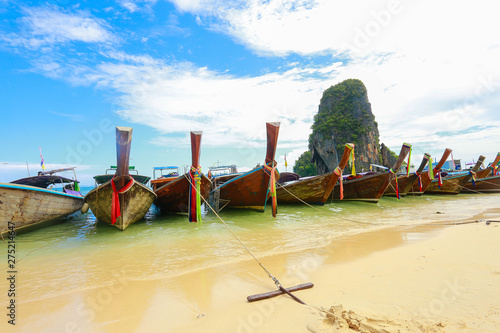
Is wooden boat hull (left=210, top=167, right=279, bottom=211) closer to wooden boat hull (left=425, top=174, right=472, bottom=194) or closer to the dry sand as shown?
the dry sand

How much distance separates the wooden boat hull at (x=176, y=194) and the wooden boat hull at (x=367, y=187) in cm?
892

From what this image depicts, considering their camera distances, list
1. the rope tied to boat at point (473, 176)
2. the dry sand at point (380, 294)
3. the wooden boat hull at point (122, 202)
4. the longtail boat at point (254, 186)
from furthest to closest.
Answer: the rope tied to boat at point (473, 176) < the longtail boat at point (254, 186) < the wooden boat hull at point (122, 202) < the dry sand at point (380, 294)

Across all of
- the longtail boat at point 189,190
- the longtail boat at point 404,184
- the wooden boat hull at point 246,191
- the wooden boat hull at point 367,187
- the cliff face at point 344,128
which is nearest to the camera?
the longtail boat at point 189,190

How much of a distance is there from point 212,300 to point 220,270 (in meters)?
1.20

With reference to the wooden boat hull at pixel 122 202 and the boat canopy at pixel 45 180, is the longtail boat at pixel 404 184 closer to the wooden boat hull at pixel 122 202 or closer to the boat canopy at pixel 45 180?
the wooden boat hull at pixel 122 202

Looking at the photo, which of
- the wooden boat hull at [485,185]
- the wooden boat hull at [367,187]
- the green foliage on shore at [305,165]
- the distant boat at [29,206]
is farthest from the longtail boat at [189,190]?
the green foliage on shore at [305,165]

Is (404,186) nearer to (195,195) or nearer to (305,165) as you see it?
(195,195)

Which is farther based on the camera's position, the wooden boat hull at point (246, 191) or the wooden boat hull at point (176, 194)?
the wooden boat hull at point (246, 191)

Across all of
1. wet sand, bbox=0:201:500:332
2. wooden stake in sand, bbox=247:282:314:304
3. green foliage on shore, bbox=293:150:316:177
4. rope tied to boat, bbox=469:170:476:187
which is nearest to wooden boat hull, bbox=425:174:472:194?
rope tied to boat, bbox=469:170:476:187

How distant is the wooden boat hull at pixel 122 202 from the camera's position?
25.7 feet

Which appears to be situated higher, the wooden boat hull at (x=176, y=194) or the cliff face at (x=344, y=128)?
the cliff face at (x=344, y=128)

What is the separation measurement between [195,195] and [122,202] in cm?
239

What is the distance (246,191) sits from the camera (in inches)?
422

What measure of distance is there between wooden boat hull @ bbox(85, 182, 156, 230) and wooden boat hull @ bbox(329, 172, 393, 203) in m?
11.1
